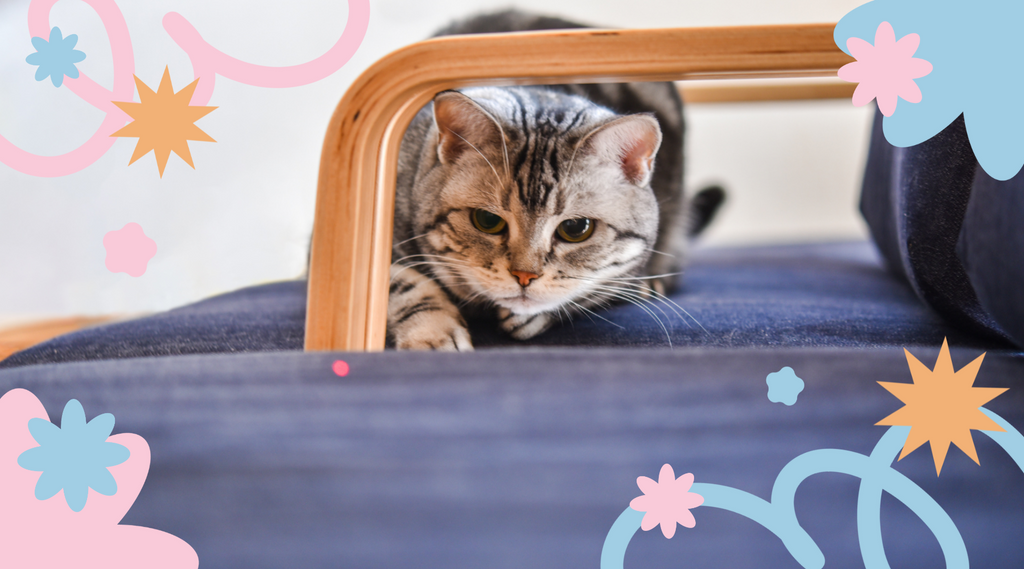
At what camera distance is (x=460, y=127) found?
0.72m

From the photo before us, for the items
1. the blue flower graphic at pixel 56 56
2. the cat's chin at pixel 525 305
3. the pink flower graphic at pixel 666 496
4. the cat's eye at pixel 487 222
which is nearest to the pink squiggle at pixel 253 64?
the blue flower graphic at pixel 56 56

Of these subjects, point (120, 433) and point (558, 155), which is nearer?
point (120, 433)

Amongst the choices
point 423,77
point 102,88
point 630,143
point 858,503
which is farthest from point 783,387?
point 102,88

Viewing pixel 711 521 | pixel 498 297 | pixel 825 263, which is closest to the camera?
pixel 711 521

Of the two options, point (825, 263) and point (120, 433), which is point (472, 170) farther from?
point (825, 263)

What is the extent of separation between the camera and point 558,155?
2.40 feet

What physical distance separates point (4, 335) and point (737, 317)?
1.58m

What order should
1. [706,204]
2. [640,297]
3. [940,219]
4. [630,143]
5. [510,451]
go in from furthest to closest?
[706,204] < [640,297] < [630,143] < [940,219] < [510,451]

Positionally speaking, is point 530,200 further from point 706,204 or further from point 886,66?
point 706,204

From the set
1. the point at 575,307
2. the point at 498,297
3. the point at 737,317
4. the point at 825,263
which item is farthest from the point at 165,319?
the point at 825,263

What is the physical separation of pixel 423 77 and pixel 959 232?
66 cm

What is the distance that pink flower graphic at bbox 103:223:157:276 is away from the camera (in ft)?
2.06

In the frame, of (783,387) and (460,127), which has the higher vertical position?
(460,127)

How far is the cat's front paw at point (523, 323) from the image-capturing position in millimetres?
707
